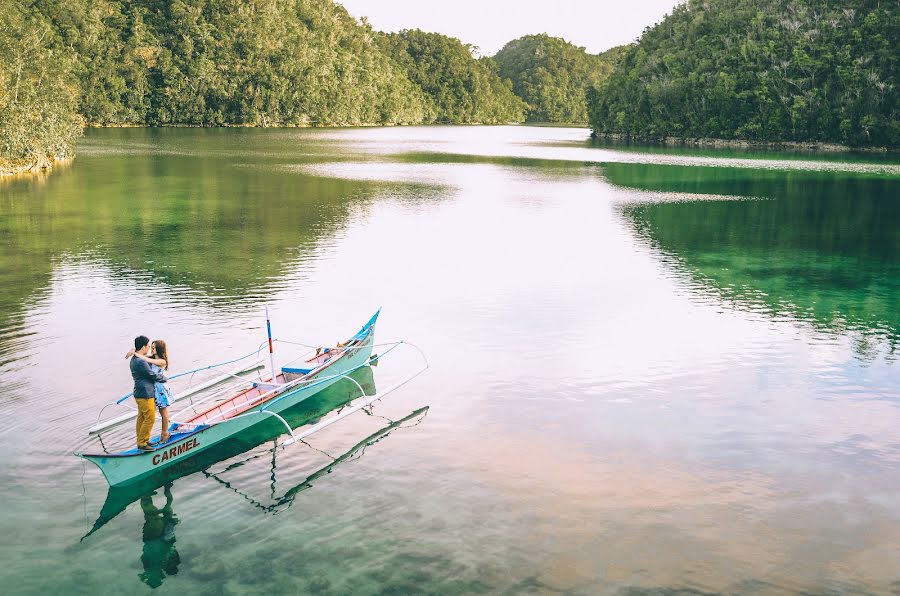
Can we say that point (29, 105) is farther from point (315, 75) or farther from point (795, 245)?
point (315, 75)

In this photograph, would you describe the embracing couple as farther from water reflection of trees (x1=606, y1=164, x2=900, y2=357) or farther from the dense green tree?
the dense green tree

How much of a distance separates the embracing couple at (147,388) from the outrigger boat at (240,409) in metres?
0.26

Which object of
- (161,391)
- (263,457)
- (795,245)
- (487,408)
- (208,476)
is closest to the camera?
(161,391)

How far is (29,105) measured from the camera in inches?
2277

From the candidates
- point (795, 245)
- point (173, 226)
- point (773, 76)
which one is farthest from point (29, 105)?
point (773, 76)

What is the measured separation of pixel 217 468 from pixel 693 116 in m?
119

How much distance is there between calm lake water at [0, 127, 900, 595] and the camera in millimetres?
10977

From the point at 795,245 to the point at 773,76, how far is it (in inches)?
3429

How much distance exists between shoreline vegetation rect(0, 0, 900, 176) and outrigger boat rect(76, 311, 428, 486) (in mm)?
46080

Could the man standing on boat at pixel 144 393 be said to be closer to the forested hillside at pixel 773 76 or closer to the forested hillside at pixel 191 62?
the forested hillside at pixel 773 76

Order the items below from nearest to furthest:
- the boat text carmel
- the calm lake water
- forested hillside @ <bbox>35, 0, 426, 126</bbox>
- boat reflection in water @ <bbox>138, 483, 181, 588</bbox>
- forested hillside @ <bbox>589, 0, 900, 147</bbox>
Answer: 1. boat reflection in water @ <bbox>138, 483, 181, 588</bbox>
2. the calm lake water
3. the boat text carmel
4. forested hillside @ <bbox>589, 0, 900, 147</bbox>
5. forested hillside @ <bbox>35, 0, 426, 126</bbox>

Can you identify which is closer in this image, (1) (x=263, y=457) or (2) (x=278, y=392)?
(1) (x=263, y=457)

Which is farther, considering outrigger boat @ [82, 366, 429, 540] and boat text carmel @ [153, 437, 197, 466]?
boat text carmel @ [153, 437, 197, 466]

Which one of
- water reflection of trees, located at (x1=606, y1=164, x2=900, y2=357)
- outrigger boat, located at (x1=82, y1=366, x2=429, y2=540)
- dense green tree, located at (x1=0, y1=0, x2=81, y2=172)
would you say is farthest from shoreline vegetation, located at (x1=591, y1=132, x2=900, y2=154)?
outrigger boat, located at (x1=82, y1=366, x2=429, y2=540)
